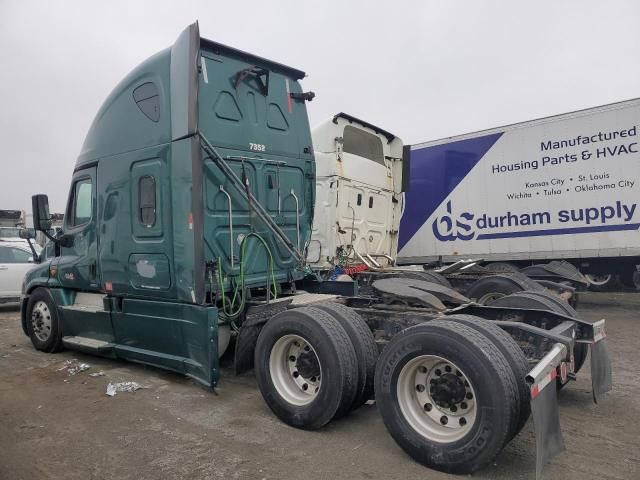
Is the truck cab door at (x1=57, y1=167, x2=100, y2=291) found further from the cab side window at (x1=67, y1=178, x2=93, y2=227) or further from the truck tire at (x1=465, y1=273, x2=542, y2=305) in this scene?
the truck tire at (x1=465, y1=273, x2=542, y2=305)

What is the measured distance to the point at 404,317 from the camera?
393 cm

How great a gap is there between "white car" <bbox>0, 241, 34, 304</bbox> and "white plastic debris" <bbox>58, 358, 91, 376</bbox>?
18.5ft

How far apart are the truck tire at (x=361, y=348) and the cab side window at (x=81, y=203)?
11.8 ft

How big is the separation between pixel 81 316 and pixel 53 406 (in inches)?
67.1

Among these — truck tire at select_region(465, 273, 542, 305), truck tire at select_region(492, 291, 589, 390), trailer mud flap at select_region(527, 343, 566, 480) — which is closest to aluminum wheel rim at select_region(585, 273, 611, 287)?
truck tire at select_region(465, 273, 542, 305)

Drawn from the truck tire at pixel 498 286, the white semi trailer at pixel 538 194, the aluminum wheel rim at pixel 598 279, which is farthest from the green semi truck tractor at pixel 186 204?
the aluminum wheel rim at pixel 598 279

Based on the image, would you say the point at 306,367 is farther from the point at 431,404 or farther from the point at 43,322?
the point at 43,322

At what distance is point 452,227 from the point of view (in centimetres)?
1071

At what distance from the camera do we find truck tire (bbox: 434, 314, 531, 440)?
301cm

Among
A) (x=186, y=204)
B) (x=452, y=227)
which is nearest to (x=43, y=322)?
(x=186, y=204)

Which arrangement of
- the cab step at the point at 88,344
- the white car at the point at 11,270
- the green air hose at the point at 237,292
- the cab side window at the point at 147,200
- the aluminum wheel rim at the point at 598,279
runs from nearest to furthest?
the green air hose at the point at 237,292 < the cab side window at the point at 147,200 < the cab step at the point at 88,344 < the aluminum wheel rim at the point at 598,279 < the white car at the point at 11,270

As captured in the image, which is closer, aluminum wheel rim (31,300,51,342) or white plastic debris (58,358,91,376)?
white plastic debris (58,358,91,376)

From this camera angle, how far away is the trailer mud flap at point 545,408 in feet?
9.34

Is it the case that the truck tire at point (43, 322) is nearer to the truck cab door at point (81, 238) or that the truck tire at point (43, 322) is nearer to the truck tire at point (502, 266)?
the truck cab door at point (81, 238)
